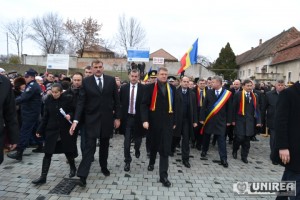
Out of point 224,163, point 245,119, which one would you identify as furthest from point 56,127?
point 245,119

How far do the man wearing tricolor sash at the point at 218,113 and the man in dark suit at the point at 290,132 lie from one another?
3.05 meters

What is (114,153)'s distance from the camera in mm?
7191

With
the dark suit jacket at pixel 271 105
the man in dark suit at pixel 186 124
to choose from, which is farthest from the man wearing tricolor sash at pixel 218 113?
the dark suit jacket at pixel 271 105

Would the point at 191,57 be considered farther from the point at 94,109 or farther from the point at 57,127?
the point at 57,127

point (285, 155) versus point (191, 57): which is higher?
point (191, 57)

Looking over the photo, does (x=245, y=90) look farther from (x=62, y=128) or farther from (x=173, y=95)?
(x=62, y=128)

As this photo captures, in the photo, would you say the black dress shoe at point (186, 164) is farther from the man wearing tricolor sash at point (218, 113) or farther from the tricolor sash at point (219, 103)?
the tricolor sash at point (219, 103)

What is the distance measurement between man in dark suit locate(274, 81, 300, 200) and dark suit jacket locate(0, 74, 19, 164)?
3282 millimetres

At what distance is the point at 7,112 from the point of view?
347 cm

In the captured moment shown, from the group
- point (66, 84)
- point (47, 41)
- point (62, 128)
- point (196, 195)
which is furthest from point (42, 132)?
point (47, 41)

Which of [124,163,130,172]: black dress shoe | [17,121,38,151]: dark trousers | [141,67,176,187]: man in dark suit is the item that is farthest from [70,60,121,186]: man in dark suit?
[17,121,38,151]: dark trousers

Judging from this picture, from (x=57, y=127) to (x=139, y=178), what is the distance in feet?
5.86

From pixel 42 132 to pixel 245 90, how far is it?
4.85 m

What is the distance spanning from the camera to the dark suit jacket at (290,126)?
333 centimetres
